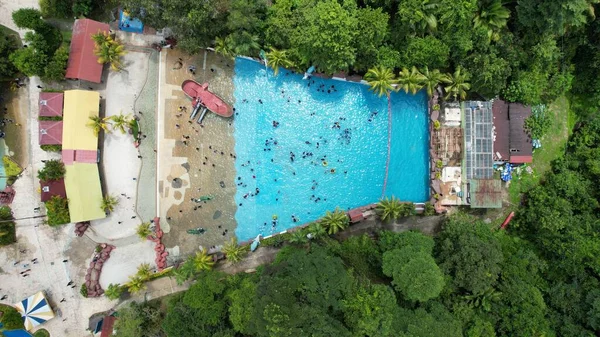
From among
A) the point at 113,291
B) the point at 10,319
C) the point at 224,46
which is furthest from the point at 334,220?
the point at 10,319

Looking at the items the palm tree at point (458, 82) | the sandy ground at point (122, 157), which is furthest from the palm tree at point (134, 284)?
the palm tree at point (458, 82)

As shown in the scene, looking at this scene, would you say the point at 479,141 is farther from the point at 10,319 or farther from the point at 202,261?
the point at 10,319

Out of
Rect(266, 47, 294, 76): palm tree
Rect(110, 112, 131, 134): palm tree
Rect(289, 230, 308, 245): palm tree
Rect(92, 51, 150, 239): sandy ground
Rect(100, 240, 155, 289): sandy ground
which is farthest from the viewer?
Rect(92, 51, 150, 239): sandy ground

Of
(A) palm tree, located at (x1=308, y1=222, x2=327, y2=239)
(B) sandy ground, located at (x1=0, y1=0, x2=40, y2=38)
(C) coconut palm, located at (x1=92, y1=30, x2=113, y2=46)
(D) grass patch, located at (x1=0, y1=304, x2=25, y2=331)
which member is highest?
(B) sandy ground, located at (x1=0, y1=0, x2=40, y2=38)

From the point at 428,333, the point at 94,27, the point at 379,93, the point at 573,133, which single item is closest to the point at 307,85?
the point at 379,93

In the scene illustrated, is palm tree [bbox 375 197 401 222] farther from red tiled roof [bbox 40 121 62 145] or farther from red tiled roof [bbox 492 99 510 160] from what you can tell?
red tiled roof [bbox 40 121 62 145]

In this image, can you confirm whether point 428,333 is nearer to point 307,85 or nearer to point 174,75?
point 307,85

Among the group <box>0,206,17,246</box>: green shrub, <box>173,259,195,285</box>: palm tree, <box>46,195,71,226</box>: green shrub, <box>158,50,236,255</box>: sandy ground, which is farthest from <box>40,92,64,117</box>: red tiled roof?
<box>173,259,195,285</box>: palm tree
